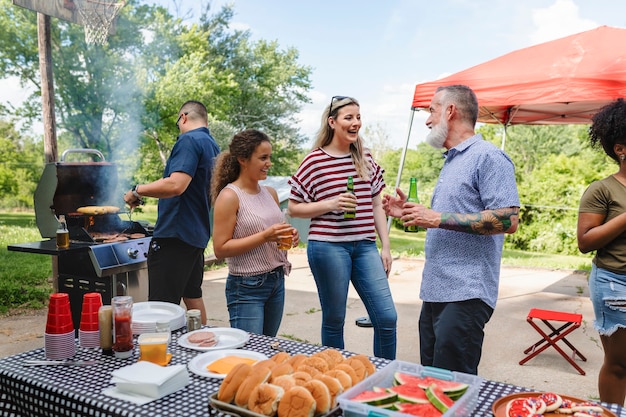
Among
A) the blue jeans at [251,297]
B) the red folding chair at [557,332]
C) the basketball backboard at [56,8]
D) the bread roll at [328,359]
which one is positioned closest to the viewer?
the bread roll at [328,359]

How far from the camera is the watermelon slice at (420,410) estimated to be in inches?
52.1

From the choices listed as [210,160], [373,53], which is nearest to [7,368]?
[210,160]

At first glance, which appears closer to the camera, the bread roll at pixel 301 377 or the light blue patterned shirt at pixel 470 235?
the bread roll at pixel 301 377

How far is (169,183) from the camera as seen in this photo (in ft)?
11.4

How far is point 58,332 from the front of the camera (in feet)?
6.35

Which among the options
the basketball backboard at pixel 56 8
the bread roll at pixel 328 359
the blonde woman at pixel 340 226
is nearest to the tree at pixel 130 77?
the basketball backboard at pixel 56 8

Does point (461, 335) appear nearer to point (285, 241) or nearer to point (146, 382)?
point (285, 241)

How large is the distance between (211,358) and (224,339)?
0.27 meters

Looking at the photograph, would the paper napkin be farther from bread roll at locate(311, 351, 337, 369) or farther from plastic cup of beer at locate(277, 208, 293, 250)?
plastic cup of beer at locate(277, 208, 293, 250)

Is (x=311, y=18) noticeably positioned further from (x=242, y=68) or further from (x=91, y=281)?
(x=91, y=281)

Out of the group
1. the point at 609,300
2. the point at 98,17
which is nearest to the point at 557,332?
the point at 609,300

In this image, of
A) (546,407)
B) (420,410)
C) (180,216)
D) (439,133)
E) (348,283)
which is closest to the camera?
(420,410)

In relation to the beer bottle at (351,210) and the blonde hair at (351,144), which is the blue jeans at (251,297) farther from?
the blonde hair at (351,144)

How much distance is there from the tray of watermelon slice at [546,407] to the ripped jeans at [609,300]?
1321 mm
